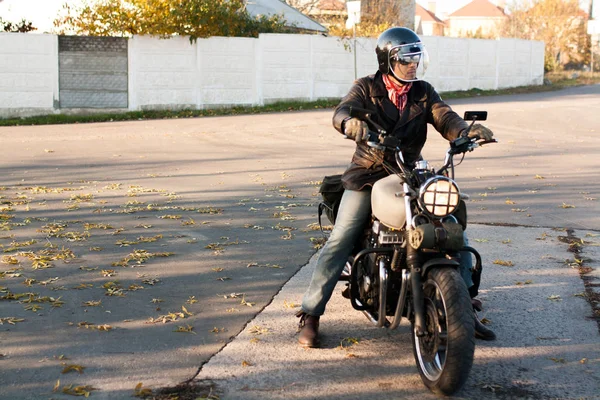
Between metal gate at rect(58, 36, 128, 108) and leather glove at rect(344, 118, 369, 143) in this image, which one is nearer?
leather glove at rect(344, 118, 369, 143)

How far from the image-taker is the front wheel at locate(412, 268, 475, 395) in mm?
4039

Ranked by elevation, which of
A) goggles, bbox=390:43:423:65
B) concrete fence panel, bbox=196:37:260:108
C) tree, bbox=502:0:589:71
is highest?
tree, bbox=502:0:589:71

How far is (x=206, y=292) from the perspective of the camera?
6.19m

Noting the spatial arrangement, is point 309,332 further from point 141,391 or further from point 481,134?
point 481,134

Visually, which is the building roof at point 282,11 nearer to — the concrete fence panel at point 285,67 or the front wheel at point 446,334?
the concrete fence panel at point 285,67

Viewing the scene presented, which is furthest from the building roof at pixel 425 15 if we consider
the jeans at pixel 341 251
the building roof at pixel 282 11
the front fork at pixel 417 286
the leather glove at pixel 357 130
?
the front fork at pixel 417 286

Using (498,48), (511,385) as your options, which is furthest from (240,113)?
(511,385)

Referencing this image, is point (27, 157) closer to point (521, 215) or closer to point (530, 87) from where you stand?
point (521, 215)

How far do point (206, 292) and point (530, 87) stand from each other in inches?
1239

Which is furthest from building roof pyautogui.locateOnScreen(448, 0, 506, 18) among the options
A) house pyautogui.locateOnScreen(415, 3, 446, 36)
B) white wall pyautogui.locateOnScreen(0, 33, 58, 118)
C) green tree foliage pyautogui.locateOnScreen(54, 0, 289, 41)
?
white wall pyautogui.locateOnScreen(0, 33, 58, 118)

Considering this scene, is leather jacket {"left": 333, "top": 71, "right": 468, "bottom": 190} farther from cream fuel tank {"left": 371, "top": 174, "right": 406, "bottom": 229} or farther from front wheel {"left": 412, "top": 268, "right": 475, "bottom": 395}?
front wheel {"left": 412, "top": 268, "right": 475, "bottom": 395}

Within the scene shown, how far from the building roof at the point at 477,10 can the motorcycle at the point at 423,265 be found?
109 meters

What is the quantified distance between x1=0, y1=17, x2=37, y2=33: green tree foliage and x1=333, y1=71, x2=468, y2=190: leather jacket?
75.0 feet

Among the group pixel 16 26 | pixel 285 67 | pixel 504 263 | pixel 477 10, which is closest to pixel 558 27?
pixel 285 67
